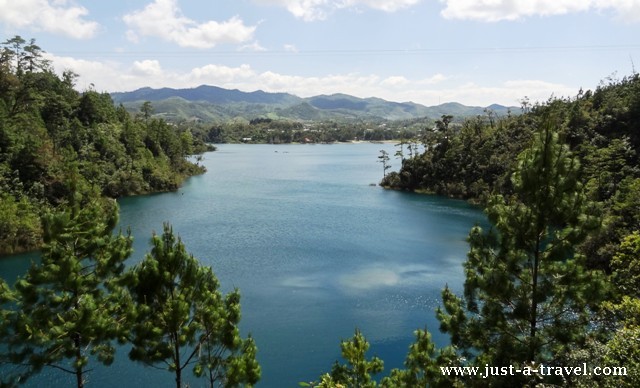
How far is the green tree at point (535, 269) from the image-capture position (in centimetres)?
925

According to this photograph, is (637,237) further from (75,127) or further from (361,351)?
(75,127)

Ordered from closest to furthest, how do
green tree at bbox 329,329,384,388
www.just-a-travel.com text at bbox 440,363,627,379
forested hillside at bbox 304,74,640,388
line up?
www.just-a-travel.com text at bbox 440,363,627,379 → forested hillside at bbox 304,74,640,388 → green tree at bbox 329,329,384,388

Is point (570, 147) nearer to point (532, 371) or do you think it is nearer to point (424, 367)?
point (424, 367)

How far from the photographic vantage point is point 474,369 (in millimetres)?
9484

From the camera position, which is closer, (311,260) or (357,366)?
(357,366)

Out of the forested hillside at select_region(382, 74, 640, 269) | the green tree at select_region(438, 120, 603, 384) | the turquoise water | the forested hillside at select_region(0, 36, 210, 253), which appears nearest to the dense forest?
the green tree at select_region(438, 120, 603, 384)

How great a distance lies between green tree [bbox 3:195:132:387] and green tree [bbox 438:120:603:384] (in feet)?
26.8

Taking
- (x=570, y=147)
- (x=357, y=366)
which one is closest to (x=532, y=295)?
(x=357, y=366)

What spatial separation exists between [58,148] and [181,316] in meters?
45.8

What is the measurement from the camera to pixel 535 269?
965 cm

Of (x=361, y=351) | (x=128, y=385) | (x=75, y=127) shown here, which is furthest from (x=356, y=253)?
(x=75, y=127)

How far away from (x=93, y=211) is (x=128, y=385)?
842cm

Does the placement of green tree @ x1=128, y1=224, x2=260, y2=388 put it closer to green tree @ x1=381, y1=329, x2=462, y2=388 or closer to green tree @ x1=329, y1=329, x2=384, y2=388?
green tree @ x1=329, y1=329, x2=384, y2=388

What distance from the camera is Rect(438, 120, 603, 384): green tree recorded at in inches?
364
